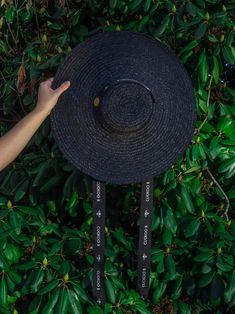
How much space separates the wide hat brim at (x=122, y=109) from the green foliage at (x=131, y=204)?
1.29 feet

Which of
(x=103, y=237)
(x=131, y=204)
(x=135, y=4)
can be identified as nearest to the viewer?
(x=103, y=237)

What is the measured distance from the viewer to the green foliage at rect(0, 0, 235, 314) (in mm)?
2754

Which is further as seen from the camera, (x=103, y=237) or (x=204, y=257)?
(x=204, y=257)

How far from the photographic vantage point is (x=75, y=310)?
2670 mm

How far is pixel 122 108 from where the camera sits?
7.72 feet

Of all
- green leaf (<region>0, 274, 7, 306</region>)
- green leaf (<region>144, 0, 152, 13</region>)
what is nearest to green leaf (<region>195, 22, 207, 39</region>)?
green leaf (<region>144, 0, 152, 13</region>)

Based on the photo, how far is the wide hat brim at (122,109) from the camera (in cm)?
236

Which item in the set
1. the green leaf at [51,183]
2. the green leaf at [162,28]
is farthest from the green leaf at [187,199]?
the green leaf at [162,28]

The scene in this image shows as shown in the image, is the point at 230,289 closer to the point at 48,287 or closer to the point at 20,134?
the point at 48,287

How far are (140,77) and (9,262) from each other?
978mm

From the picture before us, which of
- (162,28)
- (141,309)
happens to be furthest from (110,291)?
(162,28)

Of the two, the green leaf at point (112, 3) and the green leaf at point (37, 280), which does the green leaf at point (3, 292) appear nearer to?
the green leaf at point (37, 280)

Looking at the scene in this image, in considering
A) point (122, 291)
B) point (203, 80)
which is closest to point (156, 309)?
point (122, 291)

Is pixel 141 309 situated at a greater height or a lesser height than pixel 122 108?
lesser
